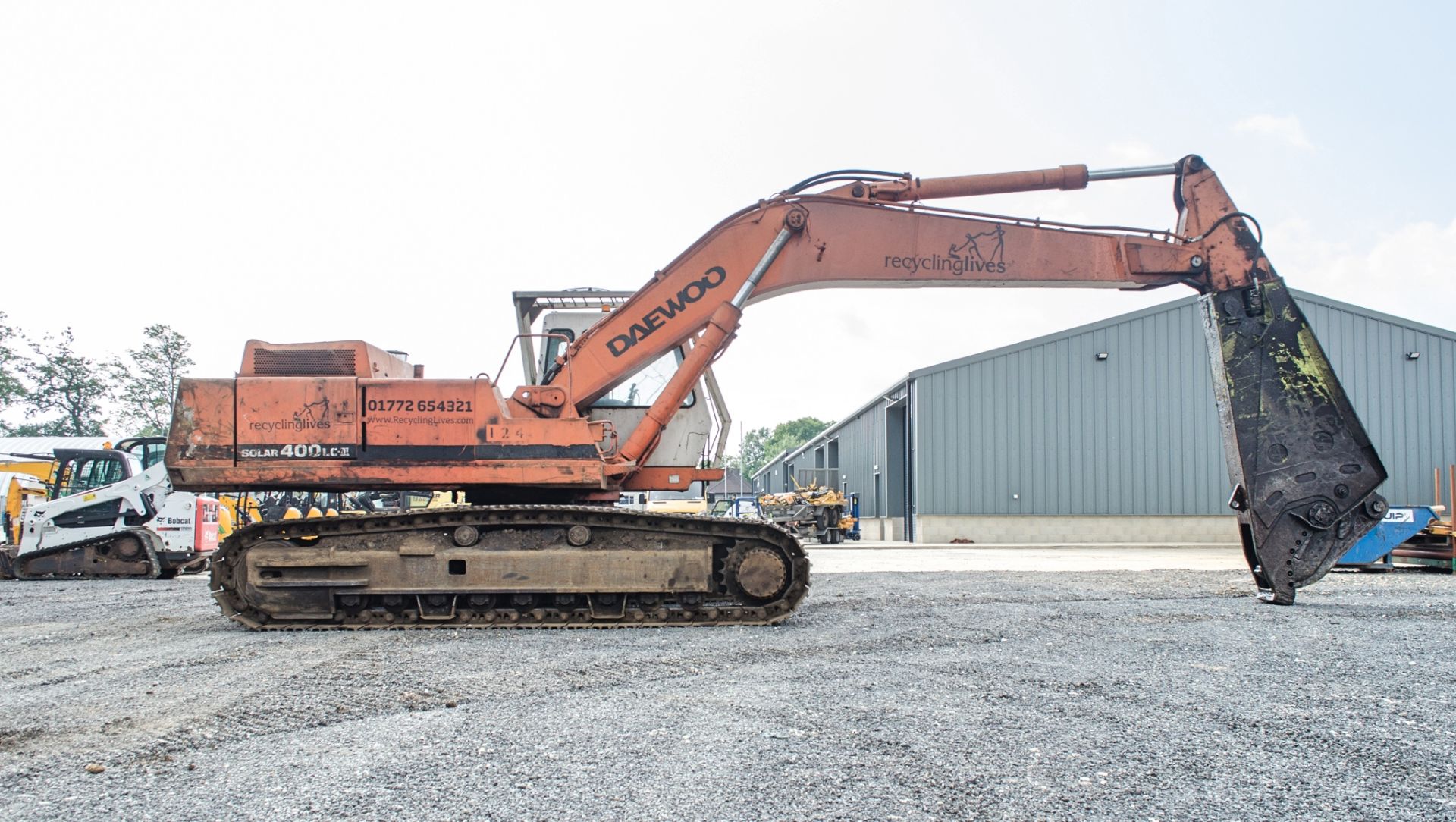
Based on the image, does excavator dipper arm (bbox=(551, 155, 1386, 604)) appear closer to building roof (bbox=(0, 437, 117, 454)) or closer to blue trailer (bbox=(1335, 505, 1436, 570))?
blue trailer (bbox=(1335, 505, 1436, 570))

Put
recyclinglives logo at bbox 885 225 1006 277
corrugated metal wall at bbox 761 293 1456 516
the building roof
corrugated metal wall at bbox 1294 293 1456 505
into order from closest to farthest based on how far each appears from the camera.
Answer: recyclinglives logo at bbox 885 225 1006 277, corrugated metal wall at bbox 1294 293 1456 505, corrugated metal wall at bbox 761 293 1456 516, the building roof

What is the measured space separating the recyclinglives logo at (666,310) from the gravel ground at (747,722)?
104 inches

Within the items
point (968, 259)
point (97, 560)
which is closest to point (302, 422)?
point (968, 259)

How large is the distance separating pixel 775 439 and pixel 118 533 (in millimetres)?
149714

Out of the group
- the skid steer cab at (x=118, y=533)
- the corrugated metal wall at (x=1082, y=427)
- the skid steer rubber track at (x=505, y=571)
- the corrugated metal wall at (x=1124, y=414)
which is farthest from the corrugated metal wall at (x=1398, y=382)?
the skid steer cab at (x=118, y=533)

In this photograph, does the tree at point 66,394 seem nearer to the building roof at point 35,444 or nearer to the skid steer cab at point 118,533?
the building roof at point 35,444

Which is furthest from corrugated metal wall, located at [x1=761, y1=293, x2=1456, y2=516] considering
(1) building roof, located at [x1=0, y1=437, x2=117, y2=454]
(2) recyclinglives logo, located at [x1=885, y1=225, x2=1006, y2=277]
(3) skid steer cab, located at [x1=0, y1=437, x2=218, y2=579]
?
(1) building roof, located at [x1=0, y1=437, x2=117, y2=454]

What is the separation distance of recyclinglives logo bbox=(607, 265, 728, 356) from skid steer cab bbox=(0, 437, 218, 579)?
997 cm

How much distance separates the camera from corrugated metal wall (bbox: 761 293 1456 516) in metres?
29.0

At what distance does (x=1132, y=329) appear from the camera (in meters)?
29.7

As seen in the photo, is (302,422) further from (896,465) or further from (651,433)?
(896,465)

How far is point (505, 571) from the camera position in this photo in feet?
24.6

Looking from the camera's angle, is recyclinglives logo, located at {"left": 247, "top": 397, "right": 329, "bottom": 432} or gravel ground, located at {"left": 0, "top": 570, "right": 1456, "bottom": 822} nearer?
gravel ground, located at {"left": 0, "top": 570, "right": 1456, "bottom": 822}

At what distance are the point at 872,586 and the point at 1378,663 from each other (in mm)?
6037
